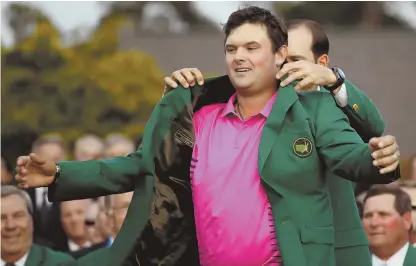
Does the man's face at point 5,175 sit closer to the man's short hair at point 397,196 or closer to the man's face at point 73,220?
the man's face at point 73,220

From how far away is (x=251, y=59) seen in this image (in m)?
5.71

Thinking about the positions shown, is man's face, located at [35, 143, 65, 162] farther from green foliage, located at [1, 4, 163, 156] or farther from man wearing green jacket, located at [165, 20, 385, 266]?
green foliage, located at [1, 4, 163, 156]

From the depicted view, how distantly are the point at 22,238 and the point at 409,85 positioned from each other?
3221 cm

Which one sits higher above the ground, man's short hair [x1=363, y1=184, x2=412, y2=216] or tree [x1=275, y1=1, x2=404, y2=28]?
tree [x1=275, y1=1, x2=404, y2=28]

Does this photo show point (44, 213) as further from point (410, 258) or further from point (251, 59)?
point (251, 59)

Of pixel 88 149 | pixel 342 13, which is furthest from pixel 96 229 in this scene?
pixel 342 13

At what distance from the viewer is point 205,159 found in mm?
5762

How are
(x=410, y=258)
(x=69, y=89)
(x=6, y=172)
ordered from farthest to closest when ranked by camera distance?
(x=69, y=89)
(x=6, y=172)
(x=410, y=258)

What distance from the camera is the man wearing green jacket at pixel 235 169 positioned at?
5.54 meters

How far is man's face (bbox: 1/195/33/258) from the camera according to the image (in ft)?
30.3

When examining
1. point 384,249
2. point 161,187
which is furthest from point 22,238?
point 161,187

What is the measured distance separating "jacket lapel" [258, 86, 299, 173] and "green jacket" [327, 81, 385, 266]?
0.56 m

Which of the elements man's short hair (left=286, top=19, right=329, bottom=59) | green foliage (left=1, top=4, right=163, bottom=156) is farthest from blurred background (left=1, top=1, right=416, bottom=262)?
man's short hair (left=286, top=19, right=329, bottom=59)

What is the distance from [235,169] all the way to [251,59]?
549 millimetres
